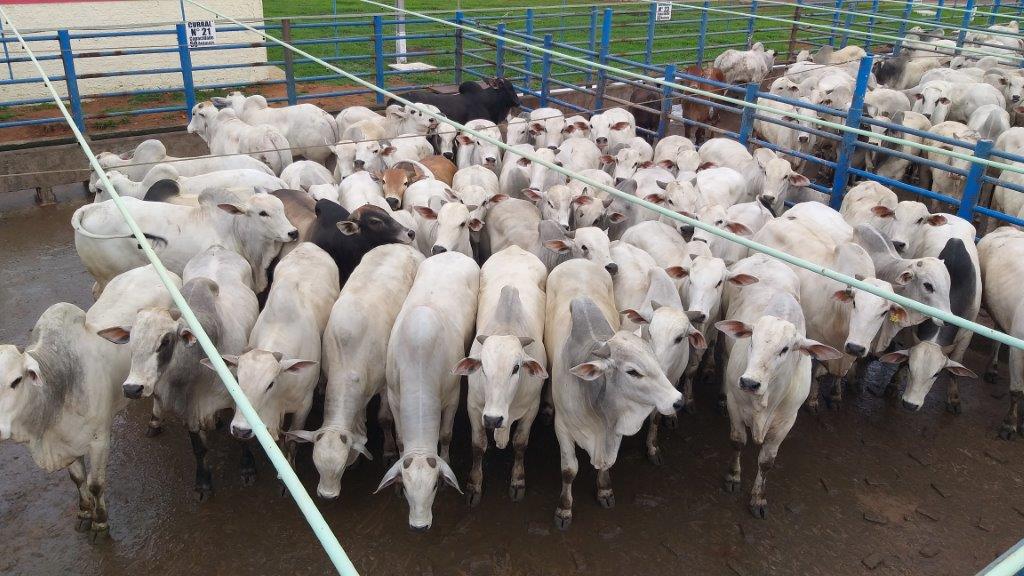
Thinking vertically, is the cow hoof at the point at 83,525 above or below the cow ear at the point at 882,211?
below

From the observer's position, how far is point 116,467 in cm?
544

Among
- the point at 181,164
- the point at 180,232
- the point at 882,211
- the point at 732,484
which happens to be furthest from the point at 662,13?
the point at 732,484

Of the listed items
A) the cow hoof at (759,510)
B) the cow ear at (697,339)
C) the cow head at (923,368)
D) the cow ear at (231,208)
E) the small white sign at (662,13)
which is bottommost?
the cow hoof at (759,510)

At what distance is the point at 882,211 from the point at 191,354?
18.6ft

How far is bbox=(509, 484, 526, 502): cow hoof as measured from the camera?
5.23 metres

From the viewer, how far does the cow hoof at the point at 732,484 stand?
5336mm

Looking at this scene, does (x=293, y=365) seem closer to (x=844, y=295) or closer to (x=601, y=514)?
(x=601, y=514)

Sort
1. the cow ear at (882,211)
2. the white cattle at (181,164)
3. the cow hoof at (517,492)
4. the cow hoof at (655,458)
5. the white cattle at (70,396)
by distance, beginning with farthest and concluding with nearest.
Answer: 1. the white cattle at (181,164)
2. the cow ear at (882,211)
3. the cow hoof at (655,458)
4. the cow hoof at (517,492)
5. the white cattle at (70,396)

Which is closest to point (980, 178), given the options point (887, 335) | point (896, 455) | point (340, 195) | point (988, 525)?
point (887, 335)

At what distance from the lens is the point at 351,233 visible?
21.5ft

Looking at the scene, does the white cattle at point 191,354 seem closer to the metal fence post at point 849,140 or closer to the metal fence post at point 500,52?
the metal fence post at point 849,140

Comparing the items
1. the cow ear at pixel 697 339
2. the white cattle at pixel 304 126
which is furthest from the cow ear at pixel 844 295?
the white cattle at pixel 304 126

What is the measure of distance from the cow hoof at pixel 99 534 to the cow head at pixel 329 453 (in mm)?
1205

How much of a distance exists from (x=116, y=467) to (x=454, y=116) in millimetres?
6555
